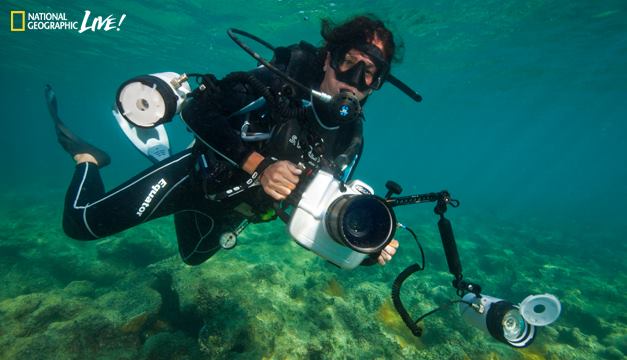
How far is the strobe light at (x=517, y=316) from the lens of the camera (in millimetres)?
2086

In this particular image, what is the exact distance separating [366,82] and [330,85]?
347 millimetres

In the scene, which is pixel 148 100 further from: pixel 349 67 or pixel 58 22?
pixel 58 22

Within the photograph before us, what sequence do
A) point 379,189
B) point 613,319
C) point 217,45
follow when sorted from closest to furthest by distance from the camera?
point 613,319 < point 217,45 < point 379,189

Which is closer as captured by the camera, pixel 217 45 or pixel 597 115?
pixel 217 45

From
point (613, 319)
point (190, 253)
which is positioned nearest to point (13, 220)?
point (190, 253)

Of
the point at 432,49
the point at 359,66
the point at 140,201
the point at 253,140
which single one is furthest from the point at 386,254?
the point at 432,49

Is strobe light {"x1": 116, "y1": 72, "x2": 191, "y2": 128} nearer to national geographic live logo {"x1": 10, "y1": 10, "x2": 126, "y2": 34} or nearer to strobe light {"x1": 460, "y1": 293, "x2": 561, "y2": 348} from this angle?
strobe light {"x1": 460, "y1": 293, "x2": 561, "y2": 348}

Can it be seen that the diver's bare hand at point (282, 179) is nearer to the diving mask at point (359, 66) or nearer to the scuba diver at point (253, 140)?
the scuba diver at point (253, 140)

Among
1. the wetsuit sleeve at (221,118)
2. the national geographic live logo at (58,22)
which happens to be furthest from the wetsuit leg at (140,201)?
the national geographic live logo at (58,22)

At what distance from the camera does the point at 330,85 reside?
3.17 metres

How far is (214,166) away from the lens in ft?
9.36

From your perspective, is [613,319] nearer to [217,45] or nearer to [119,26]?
[217,45]

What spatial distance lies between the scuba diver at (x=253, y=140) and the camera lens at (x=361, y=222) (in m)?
0.54

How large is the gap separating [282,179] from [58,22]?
27.5 meters
